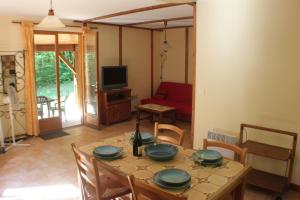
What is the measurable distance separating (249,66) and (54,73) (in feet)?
12.9

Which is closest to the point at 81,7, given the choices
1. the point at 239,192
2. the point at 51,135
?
the point at 51,135

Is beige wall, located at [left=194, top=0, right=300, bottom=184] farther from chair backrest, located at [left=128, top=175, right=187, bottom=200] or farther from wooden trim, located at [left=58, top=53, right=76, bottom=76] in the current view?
wooden trim, located at [left=58, top=53, right=76, bottom=76]

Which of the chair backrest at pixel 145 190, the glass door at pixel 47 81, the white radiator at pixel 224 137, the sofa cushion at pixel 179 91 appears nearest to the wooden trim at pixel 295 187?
the white radiator at pixel 224 137

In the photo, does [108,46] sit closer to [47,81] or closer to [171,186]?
[47,81]

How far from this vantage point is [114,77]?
20.5 feet

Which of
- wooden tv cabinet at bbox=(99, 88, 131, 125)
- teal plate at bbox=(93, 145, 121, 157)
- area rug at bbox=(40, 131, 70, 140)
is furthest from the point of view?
wooden tv cabinet at bbox=(99, 88, 131, 125)

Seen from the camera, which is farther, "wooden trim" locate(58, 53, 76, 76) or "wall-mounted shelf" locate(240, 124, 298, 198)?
"wooden trim" locate(58, 53, 76, 76)

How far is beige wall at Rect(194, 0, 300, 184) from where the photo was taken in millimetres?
3057

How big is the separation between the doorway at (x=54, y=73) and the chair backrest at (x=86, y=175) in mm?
3466

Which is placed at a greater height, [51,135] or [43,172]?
[51,135]

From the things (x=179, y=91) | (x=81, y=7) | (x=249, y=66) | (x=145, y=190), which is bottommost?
(x=145, y=190)

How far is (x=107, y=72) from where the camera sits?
6.09 meters

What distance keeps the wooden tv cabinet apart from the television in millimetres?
151

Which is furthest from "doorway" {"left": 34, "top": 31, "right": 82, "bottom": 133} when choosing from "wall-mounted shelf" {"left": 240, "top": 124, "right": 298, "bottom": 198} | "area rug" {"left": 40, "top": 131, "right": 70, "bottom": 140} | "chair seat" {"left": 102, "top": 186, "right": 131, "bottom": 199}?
"wall-mounted shelf" {"left": 240, "top": 124, "right": 298, "bottom": 198}
